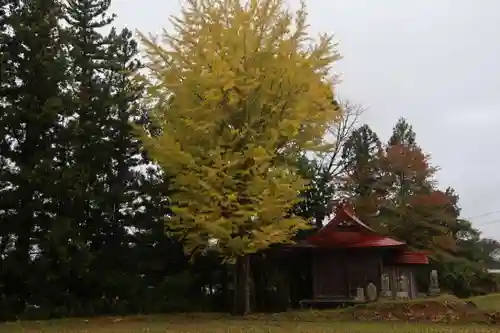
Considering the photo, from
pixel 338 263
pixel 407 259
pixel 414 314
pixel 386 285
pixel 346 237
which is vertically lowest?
pixel 414 314

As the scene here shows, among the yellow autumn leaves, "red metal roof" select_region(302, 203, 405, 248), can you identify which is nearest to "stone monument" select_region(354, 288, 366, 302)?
"red metal roof" select_region(302, 203, 405, 248)

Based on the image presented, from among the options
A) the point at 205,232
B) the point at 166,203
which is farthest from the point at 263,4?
the point at 166,203

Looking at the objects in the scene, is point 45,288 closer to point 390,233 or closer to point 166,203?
point 166,203

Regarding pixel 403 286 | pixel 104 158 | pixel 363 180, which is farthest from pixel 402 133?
pixel 104 158

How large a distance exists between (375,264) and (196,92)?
11.8 m

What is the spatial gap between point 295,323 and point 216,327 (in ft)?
8.02

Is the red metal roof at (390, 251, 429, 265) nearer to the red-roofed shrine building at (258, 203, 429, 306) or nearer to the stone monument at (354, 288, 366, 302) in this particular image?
the red-roofed shrine building at (258, 203, 429, 306)

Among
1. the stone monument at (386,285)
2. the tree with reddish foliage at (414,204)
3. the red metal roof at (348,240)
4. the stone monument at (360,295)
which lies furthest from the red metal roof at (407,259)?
the tree with reddish foliage at (414,204)

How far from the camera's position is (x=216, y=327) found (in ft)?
51.2

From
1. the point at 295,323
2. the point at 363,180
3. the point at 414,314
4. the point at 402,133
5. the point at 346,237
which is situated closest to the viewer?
the point at 295,323

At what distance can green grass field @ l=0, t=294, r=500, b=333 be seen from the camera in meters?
14.9

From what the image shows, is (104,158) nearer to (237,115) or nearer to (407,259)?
(237,115)

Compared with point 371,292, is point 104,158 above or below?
above

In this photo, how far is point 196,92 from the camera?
18719 millimetres
